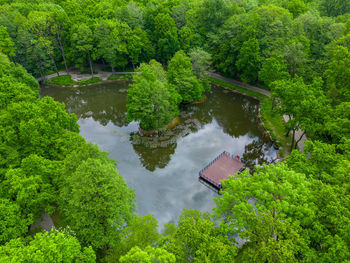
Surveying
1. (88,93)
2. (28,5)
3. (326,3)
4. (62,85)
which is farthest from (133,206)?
(326,3)

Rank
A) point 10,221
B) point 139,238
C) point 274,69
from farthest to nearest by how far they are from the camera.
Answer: point 274,69 → point 10,221 → point 139,238

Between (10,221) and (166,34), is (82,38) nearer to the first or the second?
(166,34)

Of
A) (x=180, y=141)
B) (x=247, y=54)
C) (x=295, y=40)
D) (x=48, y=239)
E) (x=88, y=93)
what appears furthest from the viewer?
(x=88, y=93)

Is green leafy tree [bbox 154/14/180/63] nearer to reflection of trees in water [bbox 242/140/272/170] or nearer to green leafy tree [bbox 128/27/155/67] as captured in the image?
green leafy tree [bbox 128/27/155/67]

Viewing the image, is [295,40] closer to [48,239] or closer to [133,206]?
[133,206]

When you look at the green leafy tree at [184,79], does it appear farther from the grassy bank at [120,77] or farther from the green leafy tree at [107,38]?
the green leafy tree at [107,38]

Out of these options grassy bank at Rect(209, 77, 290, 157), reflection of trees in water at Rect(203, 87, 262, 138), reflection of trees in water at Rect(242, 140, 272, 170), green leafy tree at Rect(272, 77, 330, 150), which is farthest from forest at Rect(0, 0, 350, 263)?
reflection of trees in water at Rect(203, 87, 262, 138)

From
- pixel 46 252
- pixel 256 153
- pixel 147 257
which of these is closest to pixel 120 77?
pixel 256 153
